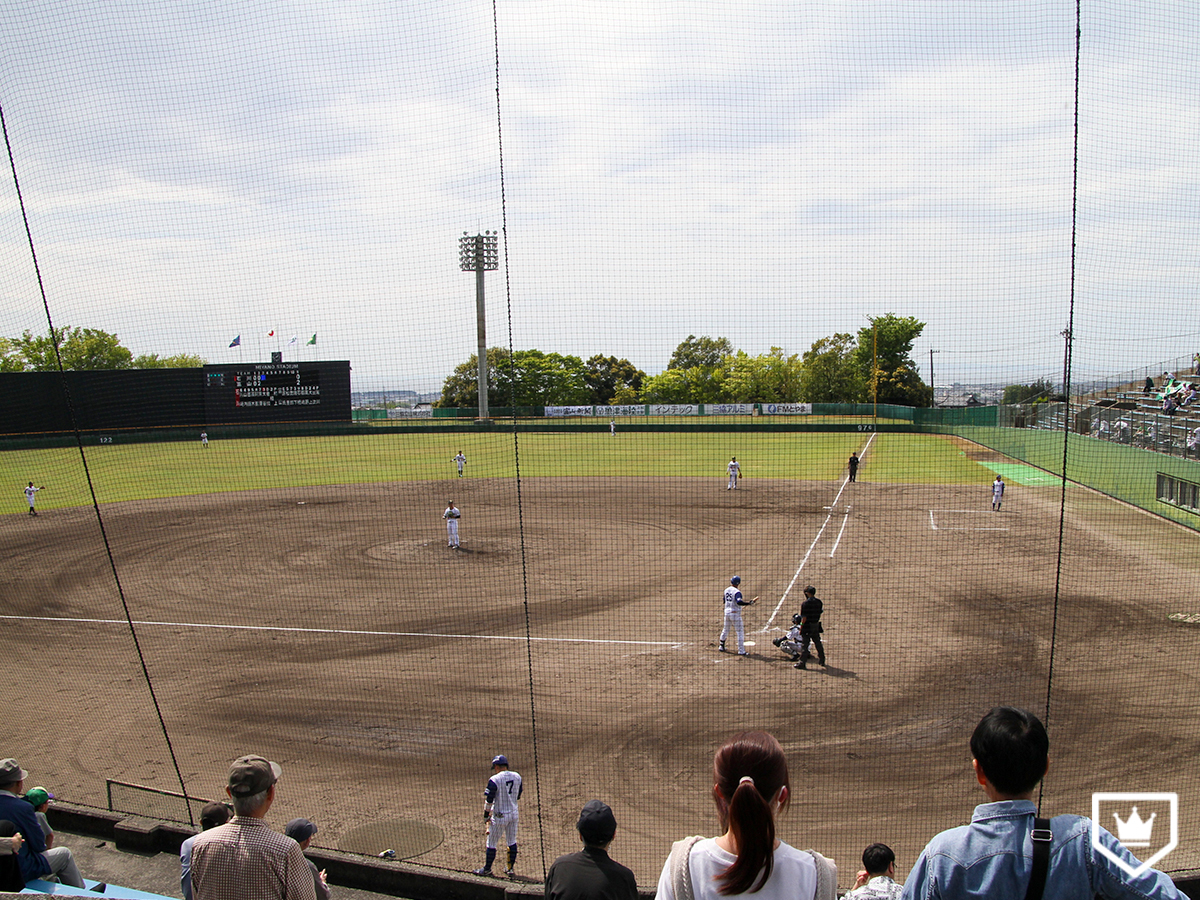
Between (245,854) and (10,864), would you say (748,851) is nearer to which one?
(245,854)

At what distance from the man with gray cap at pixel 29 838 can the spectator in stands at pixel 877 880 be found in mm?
4139

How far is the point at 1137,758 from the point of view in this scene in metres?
8.00

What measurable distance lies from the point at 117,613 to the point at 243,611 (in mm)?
2431

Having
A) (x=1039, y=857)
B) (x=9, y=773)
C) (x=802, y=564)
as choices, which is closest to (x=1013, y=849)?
(x=1039, y=857)

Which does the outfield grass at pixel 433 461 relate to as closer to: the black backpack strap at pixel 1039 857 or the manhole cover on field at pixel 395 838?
the manhole cover on field at pixel 395 838

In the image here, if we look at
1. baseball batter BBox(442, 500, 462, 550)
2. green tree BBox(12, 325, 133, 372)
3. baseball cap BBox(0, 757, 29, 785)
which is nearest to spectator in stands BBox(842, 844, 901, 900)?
baseball cap BBox(0, 757, 29, 785)

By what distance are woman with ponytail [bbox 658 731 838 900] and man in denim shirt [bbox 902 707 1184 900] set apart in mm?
303

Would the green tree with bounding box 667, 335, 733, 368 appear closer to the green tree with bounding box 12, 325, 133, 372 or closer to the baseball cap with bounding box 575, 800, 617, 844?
the green tree with bounding box 12, 325, 133, 372

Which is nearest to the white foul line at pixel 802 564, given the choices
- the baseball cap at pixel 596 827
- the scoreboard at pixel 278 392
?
the baseball cap at pixel 596 827

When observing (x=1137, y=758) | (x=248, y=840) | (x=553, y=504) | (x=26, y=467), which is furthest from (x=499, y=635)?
(x=26, y=467)

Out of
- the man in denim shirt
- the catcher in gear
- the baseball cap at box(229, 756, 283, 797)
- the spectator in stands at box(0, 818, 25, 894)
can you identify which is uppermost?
the man in denim shirt

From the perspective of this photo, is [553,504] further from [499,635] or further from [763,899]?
[763,899]

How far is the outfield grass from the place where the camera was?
105ft

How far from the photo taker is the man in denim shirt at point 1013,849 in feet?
6.21
